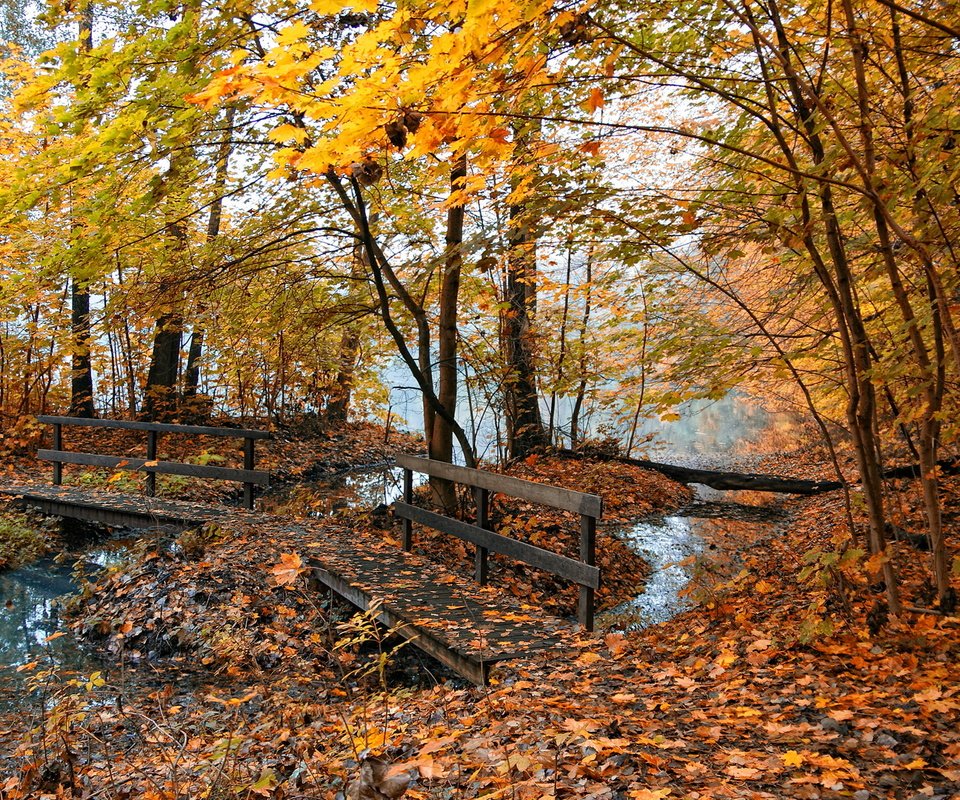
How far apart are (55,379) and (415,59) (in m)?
15.4

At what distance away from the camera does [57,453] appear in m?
11.7

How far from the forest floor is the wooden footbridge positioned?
1.00ft

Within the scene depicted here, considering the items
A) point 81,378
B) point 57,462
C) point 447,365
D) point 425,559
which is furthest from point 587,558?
point 81,378

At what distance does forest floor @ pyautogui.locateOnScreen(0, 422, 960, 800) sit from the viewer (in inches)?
110

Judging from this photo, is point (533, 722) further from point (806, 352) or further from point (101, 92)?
point (101, 92)

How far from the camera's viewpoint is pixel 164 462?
34.0ft

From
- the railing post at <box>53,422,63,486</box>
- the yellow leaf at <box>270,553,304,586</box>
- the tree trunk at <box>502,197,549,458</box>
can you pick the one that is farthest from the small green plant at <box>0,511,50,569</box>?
the tree trunk at <box>502,197,549,458</box>

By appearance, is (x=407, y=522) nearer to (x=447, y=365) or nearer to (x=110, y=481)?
(x=447, y=365)

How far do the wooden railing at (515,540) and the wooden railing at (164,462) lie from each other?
319 cm

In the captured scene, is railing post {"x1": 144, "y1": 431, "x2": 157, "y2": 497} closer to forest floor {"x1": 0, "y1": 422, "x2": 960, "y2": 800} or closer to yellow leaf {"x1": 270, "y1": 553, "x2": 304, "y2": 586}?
forest floor {"x1": 0, "y1": 422, "x2": 960, "y2": 800}

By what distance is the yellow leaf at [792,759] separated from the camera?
2.80m

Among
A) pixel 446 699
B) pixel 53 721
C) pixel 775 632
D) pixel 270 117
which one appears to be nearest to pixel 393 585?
pixel 446 699

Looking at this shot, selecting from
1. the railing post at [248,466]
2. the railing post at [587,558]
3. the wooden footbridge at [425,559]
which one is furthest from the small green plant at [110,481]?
the railing post at [587,558]

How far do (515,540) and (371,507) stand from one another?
14.4 feet
